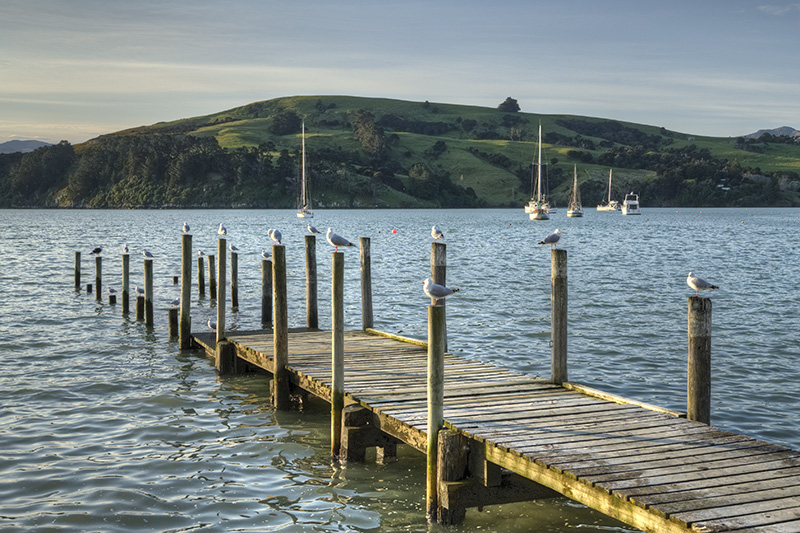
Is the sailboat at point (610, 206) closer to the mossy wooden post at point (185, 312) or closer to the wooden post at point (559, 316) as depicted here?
the mossy wooden post at point (185, 312)

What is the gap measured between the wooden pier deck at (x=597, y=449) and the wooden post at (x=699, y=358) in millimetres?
299

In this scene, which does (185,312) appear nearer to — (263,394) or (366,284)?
(366,284)

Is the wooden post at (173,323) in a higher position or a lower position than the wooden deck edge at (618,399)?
lower

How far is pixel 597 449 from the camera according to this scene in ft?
29.1

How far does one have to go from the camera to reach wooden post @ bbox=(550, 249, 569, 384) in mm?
12273

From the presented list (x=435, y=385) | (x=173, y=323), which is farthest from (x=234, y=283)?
(x=435, y=385)

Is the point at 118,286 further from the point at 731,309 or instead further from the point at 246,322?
the point at 731,309

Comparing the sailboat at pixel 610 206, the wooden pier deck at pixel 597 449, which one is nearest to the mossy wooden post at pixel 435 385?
the wooden pier deck at pixel 597 449

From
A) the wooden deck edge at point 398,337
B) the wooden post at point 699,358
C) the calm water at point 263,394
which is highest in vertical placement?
the wooden post at point 699,358

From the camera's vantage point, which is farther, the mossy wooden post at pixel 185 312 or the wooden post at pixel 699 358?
the mossy wooden post at pixel 185 312

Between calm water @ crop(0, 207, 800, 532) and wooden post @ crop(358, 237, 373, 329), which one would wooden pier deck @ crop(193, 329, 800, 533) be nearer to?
calm water @ crop(0, 207, 800, 532)

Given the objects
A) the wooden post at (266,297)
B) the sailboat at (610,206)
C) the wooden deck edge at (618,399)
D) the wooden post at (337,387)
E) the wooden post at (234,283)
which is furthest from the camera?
the sailboat at (610,206)

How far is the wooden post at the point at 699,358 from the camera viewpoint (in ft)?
33.2

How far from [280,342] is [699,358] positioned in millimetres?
7043
